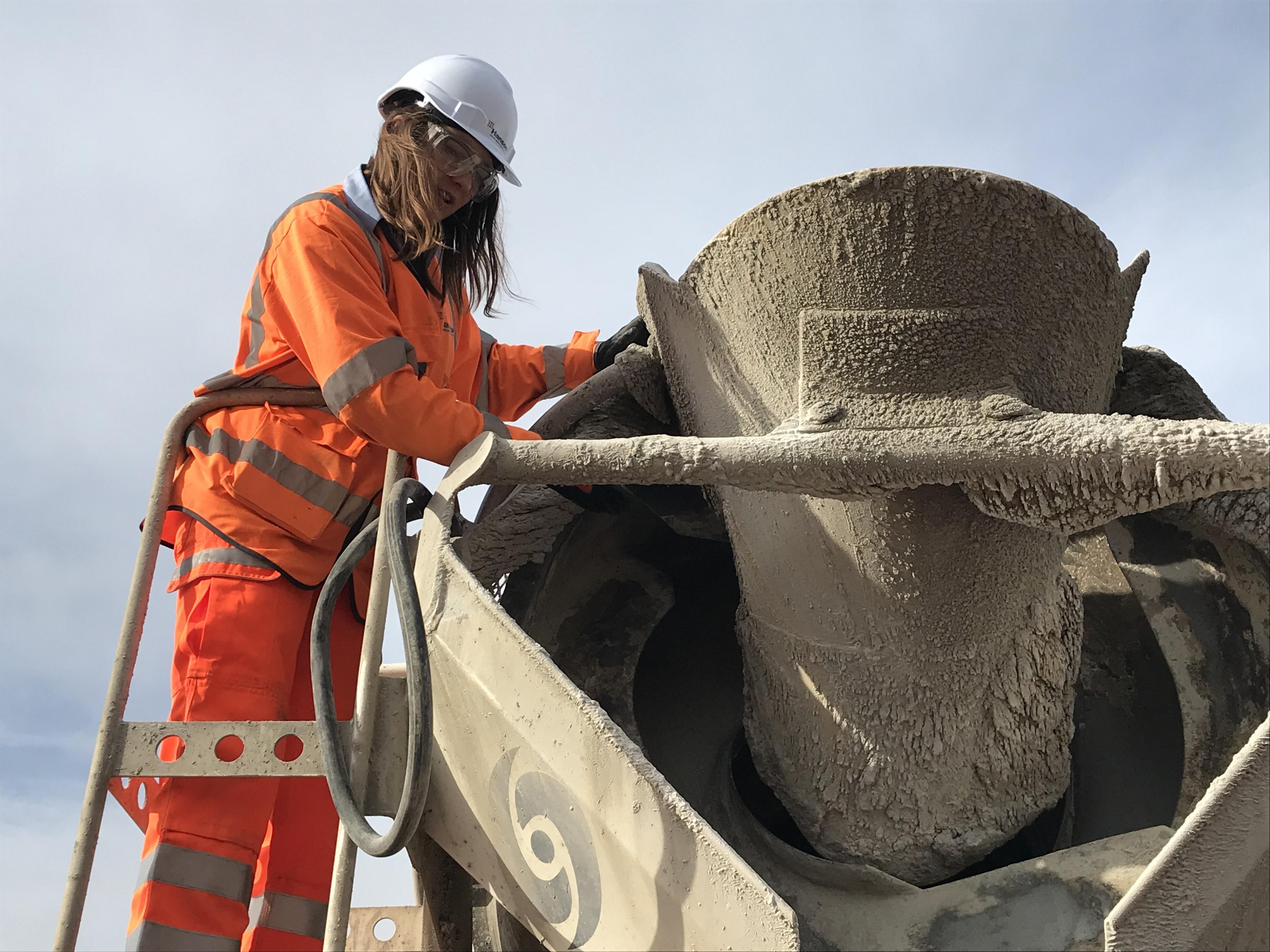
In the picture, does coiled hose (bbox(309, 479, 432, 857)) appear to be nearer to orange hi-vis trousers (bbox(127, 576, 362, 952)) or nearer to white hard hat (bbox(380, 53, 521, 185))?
orange hi-vis trousers (bbox(127, 576, 362, 952))

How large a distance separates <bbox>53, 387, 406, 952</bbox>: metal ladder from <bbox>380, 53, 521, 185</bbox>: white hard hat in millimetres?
988

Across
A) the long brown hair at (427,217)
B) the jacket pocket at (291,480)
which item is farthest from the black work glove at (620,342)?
the jacket pocket at (291,480)

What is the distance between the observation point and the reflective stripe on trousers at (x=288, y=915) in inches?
105

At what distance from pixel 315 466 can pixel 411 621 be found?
30.5 inches

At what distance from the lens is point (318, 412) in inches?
108

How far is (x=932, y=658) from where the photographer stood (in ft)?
7.55

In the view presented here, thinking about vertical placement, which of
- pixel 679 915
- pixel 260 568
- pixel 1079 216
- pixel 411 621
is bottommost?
pixel 679 915

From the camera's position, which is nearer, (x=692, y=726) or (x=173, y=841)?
(x=173, y=841)

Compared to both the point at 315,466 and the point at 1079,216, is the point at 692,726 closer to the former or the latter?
the point at 315,466

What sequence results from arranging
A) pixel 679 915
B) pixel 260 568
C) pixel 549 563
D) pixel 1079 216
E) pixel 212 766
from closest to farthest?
pixel 679 915 → pixel 1079 216 → pixel 212 766 → pixel 260 568 → pixel 549 563

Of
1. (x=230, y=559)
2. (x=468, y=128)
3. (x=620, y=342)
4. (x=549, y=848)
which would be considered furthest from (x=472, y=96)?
(x=549, y=848)

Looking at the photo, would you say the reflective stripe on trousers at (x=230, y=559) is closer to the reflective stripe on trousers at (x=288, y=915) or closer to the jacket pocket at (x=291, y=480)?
the jacket pocket at (x=291, y=480)

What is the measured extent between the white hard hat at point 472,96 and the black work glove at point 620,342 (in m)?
0.52

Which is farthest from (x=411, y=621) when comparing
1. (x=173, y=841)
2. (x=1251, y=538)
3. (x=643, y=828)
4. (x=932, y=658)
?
(x=1251, y=538)
